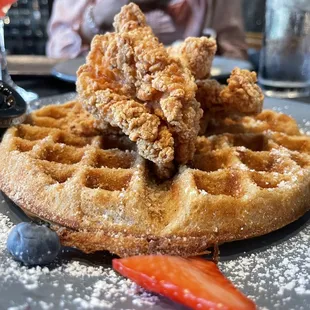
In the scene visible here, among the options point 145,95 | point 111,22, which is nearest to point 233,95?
point 145,95

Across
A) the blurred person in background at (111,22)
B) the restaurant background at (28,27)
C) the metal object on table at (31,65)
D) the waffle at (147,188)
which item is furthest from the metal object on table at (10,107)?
the restaurant background at (28,27)

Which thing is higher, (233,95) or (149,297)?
(233,95)

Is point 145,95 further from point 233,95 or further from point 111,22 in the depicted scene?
point 111,22

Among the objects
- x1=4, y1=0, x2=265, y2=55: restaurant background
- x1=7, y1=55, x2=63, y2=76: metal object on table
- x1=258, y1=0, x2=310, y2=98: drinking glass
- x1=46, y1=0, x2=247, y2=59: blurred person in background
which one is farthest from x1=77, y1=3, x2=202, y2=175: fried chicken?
x1=4, y1=0, x2=265, y2=55: restaurant background

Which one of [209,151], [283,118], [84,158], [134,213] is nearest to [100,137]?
[84,158]

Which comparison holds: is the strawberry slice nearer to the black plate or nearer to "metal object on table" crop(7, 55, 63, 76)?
the black plate

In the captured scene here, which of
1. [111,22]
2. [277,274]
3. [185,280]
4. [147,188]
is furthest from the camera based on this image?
[111,22]
